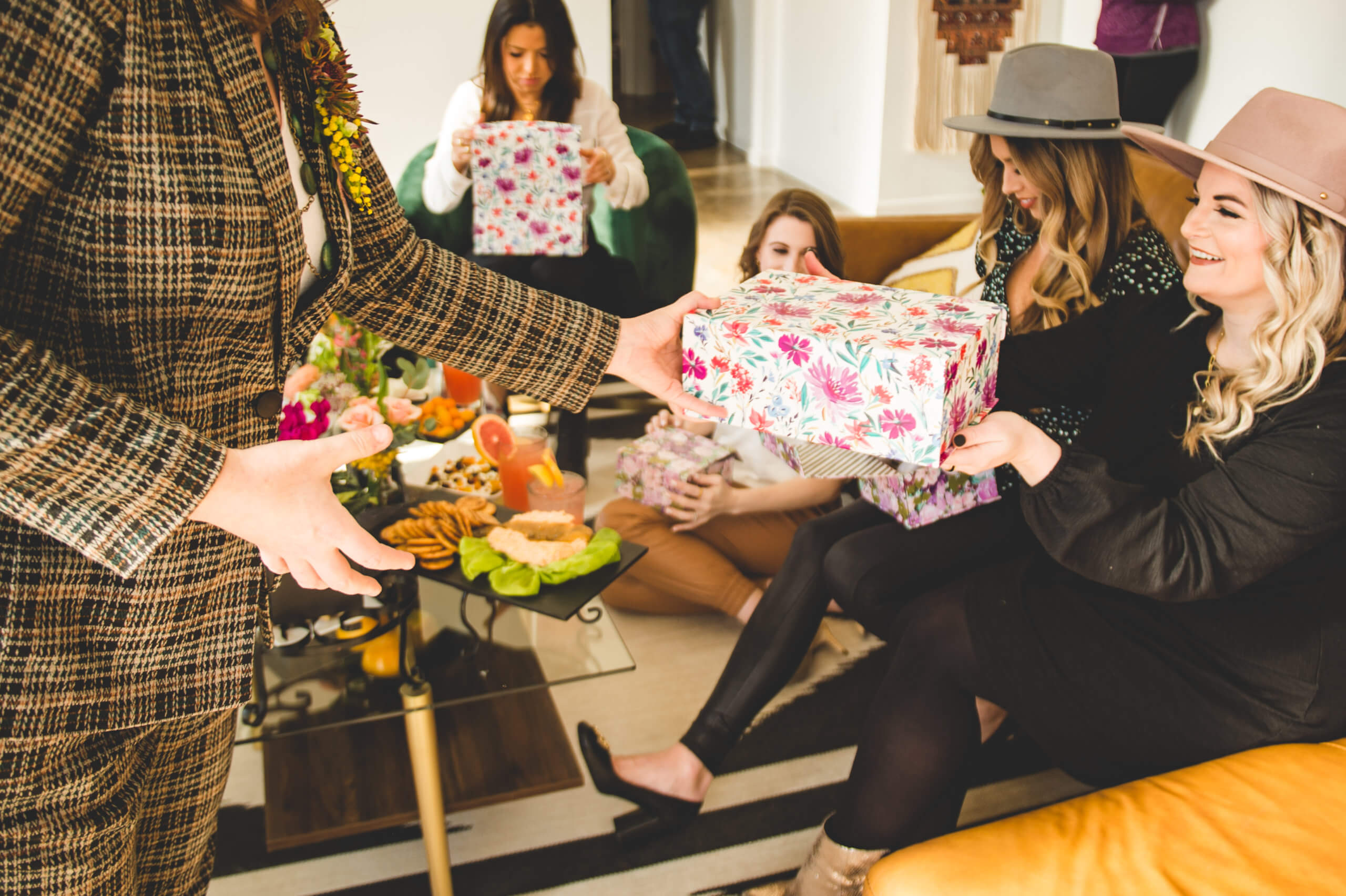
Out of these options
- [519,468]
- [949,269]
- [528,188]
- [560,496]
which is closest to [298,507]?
[560,496]

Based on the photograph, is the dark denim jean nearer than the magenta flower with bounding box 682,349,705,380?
No

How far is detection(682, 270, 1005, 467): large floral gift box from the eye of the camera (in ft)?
3.62

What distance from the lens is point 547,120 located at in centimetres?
288

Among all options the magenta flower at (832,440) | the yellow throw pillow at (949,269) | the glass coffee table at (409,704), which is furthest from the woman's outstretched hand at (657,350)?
the yellow throw pillow at (949,269)

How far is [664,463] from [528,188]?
92 centimetres

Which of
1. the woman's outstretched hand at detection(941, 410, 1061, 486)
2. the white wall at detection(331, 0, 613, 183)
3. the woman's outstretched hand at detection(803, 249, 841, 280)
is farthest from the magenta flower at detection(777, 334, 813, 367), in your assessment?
the white wall at detection(331, 0, 613, 183)

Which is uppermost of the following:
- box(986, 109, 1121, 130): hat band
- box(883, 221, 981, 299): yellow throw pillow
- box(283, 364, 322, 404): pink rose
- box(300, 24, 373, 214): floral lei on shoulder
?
box(300, 24, 373, 214): floral lei on shoulder

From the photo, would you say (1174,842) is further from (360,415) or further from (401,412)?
(401,412)

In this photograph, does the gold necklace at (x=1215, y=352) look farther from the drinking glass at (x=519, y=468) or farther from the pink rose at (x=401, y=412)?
the pink rose at (x=401, y=412)

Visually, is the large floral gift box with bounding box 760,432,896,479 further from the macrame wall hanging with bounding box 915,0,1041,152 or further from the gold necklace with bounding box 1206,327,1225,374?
the macrame wall hanging with bounding box 915,0,1041,152

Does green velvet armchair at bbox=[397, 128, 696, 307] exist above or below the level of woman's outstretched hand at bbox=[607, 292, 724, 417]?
below

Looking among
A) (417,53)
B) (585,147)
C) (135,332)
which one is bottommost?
(585,147)

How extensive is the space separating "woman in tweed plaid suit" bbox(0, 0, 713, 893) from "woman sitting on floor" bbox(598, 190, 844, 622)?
122 cm

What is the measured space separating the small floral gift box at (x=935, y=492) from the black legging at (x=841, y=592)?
17mm
